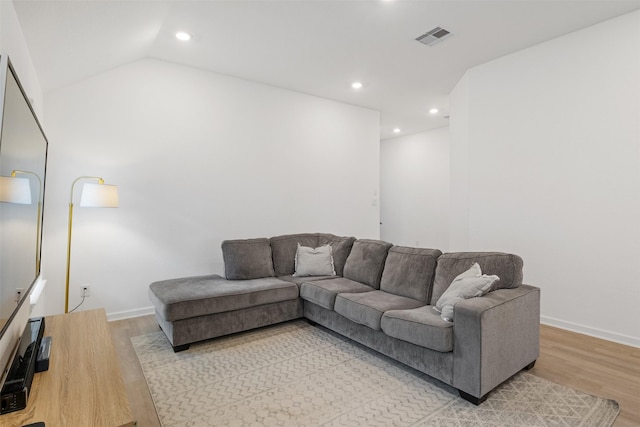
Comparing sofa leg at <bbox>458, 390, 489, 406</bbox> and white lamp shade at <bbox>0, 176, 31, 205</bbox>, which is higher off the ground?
white lamp shade at <bbox>0, 176, 31, 205</bbox>

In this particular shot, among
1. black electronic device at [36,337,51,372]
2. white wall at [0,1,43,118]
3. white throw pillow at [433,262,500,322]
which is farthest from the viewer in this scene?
white throw pillow at [433,262,500,322]

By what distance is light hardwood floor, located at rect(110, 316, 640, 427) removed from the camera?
6.72 ft

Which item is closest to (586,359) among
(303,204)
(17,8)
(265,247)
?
(265,247)

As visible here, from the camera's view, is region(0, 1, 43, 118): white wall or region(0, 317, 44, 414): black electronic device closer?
region(0, 317, 44, 414): black electronic device

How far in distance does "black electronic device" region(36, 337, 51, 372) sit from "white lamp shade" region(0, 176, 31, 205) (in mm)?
672

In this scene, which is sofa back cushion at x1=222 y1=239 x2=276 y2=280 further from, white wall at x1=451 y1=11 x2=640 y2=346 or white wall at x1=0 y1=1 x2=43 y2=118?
white wall at x1=451 y1=11 x2=640 y2=346

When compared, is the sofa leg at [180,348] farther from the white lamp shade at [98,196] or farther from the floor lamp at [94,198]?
the white lamp shade at [98,196]

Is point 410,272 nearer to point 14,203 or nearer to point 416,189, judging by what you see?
point 14,203

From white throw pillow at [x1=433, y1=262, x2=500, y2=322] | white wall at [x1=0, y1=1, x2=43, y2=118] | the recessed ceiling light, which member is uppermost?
the recessed ceiling light

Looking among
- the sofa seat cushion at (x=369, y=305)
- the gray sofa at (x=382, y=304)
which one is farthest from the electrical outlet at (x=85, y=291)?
the sofa seat cushion at (x=369, y=305)

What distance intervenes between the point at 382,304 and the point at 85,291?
3032 millimetres

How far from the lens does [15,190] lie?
128cm

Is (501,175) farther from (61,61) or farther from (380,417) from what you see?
(61,61)

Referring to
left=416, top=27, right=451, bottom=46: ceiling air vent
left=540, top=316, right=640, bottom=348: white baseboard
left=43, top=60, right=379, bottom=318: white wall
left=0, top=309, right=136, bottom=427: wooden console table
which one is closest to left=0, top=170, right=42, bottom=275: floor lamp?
left=0, top=309, right=136, bottom=427: wooden console table
